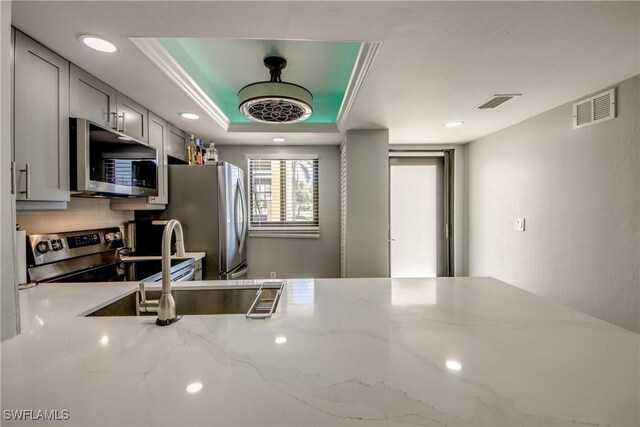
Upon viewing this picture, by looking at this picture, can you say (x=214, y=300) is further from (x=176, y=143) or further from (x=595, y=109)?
(x=595, y=109)

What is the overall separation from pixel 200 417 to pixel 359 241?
2.48 m

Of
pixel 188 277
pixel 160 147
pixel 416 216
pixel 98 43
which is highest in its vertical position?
Result: pixel 98 43

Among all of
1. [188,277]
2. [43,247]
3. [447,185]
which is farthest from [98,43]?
[447,185]

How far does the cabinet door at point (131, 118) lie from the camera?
190cm

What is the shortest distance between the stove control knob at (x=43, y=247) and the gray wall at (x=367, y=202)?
2354 millimetres

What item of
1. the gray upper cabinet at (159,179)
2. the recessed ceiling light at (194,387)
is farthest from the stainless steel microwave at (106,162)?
the recessed ceiling light at (194,387)

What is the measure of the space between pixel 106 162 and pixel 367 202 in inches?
87.7

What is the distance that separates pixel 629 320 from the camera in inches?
67.9

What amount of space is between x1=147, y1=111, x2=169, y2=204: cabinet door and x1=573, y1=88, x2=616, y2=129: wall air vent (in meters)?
3.38

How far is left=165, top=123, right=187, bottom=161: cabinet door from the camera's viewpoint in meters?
2.60

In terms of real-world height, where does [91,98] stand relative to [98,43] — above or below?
below

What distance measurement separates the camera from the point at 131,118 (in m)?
2.02

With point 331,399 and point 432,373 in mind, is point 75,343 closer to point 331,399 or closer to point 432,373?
point 331,399

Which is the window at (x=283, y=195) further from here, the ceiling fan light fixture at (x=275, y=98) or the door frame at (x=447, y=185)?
the ceiling fan light fixture at (x=275, y=98)
